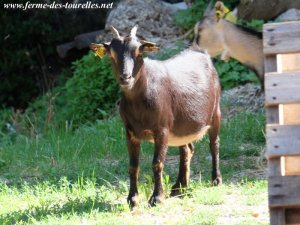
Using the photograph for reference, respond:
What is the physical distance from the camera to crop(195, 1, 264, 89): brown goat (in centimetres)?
970

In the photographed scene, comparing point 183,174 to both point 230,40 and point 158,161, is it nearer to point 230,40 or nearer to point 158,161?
point 158,161

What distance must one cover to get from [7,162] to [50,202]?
2.15 metres

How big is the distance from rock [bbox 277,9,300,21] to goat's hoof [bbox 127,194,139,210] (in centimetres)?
598

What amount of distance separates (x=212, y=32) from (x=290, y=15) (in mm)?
2386

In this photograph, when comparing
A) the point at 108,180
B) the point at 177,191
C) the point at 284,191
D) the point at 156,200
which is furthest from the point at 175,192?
the point at 284,191

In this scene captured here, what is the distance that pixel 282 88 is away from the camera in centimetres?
483

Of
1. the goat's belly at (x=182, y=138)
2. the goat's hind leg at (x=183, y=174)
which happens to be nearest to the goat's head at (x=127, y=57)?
the goat's belly at (x=182, y=138)

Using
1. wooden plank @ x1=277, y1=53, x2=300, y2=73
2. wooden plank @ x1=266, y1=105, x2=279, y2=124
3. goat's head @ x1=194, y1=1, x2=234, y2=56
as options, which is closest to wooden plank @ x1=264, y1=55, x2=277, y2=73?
wooden plank @ x1=266, y1=105, x2=279, y2=124

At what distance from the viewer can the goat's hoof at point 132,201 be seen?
6.61 metres

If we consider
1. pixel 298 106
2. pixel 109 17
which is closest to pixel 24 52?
pixel 109 17

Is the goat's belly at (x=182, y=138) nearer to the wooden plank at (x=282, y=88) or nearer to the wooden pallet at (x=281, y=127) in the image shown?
the wooden pallet at (x=281, y=127)

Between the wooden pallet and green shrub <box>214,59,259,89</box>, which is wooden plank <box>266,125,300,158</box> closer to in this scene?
the wooden pallet

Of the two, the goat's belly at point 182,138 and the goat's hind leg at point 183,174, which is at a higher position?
the goat's belly at point 182,138

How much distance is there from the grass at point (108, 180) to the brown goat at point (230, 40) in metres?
0.74
